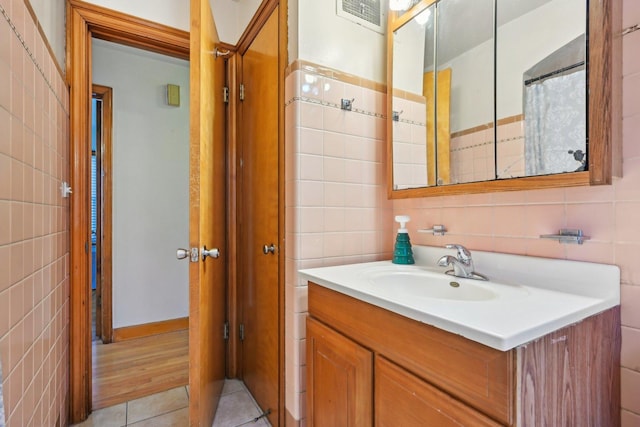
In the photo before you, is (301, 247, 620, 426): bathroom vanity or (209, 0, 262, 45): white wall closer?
(301, 247, 620, 426): bathroom vanity

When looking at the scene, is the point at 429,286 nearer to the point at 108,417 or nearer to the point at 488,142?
the point at 488,142

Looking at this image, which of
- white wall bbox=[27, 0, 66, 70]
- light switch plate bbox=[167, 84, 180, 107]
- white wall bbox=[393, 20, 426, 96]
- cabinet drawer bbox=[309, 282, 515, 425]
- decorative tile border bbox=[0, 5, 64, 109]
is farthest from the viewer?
light switch plate bbox=[167, 84, 180, 107]

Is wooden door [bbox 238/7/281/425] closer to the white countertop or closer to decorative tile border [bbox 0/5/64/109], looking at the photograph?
the white countertop

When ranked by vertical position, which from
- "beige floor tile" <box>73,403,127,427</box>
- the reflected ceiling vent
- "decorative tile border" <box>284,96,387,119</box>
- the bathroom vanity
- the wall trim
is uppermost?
the reflected ceiling vent

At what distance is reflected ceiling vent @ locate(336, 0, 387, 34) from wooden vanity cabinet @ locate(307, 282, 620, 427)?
45.5 inches

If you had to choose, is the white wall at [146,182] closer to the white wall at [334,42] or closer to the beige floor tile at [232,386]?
the beige floor tile at [232,386]

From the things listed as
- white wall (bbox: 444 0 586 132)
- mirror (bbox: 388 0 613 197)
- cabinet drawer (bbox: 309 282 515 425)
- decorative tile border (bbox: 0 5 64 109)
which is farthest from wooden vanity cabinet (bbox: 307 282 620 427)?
decorative tile border (bbox: 0 5 64 109)

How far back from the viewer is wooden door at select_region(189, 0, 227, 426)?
1.13m

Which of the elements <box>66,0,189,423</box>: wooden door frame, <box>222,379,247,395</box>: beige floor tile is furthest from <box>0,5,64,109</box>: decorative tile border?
<box>222,379,247,395</box>: beige floor tile

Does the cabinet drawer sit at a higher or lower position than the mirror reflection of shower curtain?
lower

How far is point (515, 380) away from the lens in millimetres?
521

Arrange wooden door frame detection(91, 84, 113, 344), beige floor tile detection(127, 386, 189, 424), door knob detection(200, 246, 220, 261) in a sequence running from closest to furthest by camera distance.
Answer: door knob detection(200, 246, 220, 261)
beige floor tile detection(127, 386, 189, 424)
wooden door frame detection(91, 84, 113, 344)

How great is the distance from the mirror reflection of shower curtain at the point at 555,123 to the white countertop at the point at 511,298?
28 cm

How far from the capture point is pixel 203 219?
119 cm
